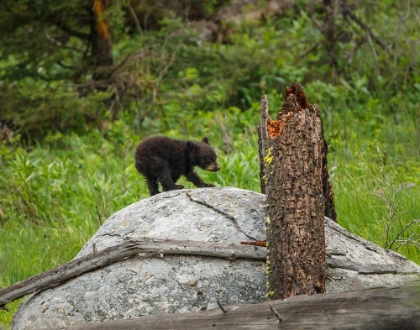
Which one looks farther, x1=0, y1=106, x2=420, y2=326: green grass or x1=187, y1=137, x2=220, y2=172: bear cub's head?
x1=0, y1=106, x2=420, y2=326: green grass

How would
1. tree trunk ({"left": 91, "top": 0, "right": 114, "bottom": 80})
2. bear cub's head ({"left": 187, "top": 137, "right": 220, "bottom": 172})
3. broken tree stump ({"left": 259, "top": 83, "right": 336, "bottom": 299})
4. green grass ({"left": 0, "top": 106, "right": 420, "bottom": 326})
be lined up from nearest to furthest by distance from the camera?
broken tree stump ({"left": 259, "top": 83, "right": 336, "bottom": 299}), bear cub's head ({"left": 187, "top": 137, "right": 220, "bottom": 172}), green grass ({"left": 0, "top": 106, "right": 420, "bottom": 326}), tree trunk ({"left": 91, "top": 0, "right": 114, "bottom": 80})

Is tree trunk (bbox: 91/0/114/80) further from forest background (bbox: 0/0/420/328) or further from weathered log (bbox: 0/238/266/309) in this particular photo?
weathered log (bbox: 0/238/266/309)

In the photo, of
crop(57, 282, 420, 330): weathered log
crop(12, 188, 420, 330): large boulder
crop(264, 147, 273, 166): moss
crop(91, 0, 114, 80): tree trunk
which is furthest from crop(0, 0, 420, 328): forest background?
crop(57, 282, 420, 330): weathered log

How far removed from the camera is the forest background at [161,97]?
8836mm

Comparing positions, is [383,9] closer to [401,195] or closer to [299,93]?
[401,195]

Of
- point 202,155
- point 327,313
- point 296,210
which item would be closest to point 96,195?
point 202,155

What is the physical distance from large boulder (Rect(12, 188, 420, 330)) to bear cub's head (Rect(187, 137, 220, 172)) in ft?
5.17

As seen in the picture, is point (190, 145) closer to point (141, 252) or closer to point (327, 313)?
point (141, 252)

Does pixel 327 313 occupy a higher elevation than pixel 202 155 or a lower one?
higher

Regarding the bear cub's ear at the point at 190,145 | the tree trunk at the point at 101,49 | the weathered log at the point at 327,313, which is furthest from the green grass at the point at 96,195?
the weathered log at the point at 327,313

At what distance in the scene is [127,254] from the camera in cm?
444

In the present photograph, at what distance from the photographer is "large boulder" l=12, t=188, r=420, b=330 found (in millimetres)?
4301

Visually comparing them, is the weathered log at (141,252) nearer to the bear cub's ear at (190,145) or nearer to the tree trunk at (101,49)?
the bear cub's ear at (190,145)

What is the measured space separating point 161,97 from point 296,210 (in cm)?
867
